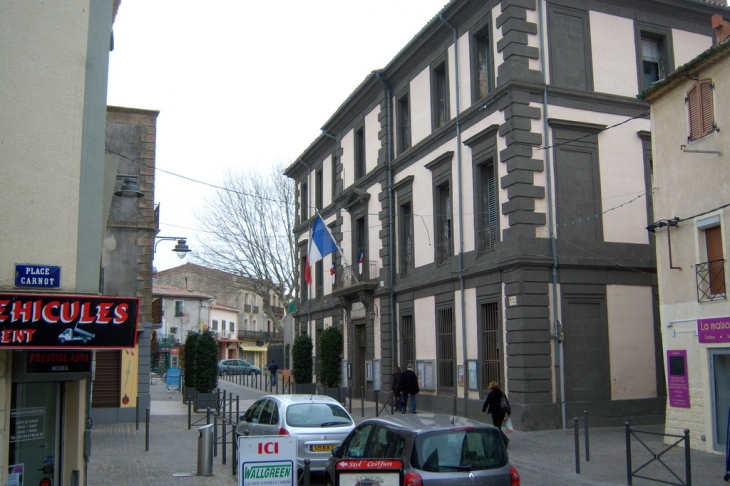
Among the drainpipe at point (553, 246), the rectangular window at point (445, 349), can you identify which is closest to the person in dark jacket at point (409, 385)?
the rectangular window at point (445, 349)

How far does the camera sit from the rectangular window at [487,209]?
69.6ft

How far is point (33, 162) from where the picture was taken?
30.6 ft

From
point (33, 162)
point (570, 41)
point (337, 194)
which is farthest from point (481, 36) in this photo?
point (33, 162)

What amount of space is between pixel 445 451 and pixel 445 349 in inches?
605

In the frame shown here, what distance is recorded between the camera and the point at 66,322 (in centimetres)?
893

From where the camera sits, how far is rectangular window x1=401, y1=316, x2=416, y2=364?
85.9 feet

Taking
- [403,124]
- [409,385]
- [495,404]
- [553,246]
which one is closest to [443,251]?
[409,385]

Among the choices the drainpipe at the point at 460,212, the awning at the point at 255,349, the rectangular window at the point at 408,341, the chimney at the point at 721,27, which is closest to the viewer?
the chimney at the point at 721,27

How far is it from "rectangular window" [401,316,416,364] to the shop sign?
56.7ft

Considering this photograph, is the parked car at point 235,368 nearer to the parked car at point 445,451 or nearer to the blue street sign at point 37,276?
the blue street sign at point 37,276

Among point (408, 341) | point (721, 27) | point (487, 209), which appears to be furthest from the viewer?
point (408, 341)

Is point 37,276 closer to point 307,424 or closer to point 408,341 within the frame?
point 307,424

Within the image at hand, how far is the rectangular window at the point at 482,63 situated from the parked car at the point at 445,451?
14752mm

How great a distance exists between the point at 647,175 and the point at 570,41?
4.47 metres
